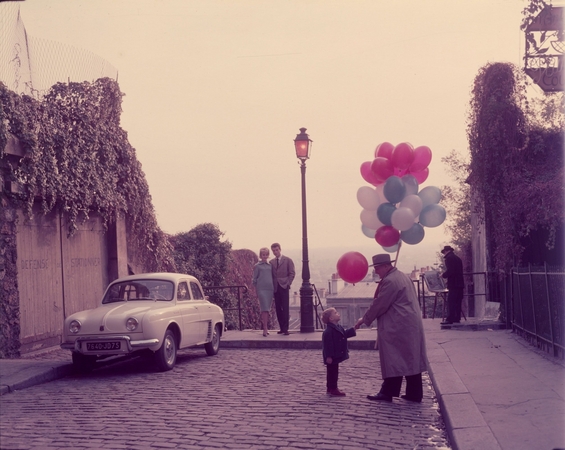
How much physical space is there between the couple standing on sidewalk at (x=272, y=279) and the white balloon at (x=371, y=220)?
5.79m

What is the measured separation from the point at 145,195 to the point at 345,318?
38566 millimetres

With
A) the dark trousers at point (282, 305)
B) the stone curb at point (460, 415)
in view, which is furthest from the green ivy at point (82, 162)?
the stone curb at point (460, 415)

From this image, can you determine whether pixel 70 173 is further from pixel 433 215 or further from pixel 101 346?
pixel 433 215

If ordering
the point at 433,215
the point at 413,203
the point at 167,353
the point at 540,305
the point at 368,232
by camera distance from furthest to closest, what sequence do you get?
the point at 540,305 < the point at 167,353 < the point at 368,232 < the point at 433,215 < the point at 413,203

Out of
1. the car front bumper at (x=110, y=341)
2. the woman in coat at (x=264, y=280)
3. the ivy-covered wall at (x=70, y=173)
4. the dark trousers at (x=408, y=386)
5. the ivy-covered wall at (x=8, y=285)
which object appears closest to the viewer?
the dark trousers at (x=408, y=386)

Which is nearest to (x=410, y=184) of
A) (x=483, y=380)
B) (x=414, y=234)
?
(x=414, y=234)

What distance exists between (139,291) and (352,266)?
15.2 feet

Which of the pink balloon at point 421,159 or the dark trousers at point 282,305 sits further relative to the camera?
the dark trousers at point 282,305

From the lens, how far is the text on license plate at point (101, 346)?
10789 millimetres

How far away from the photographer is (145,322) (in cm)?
1088

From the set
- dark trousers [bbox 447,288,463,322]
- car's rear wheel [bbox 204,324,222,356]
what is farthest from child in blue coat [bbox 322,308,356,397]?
dark trousers [bbox 447,288,463,322]

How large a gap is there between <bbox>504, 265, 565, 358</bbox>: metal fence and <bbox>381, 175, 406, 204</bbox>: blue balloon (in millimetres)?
2428

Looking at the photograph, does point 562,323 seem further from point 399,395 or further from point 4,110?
point 4,110

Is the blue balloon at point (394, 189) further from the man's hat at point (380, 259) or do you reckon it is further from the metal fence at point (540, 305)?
the metal fence at point (540, 305)
